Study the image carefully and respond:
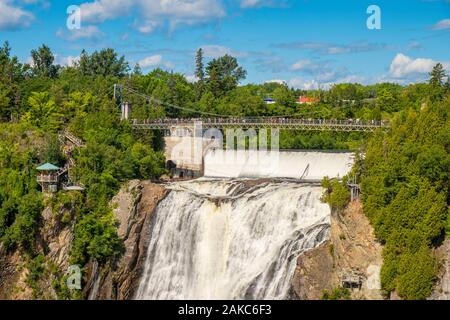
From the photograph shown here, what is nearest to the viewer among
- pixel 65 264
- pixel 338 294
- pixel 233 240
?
pixel 338 294

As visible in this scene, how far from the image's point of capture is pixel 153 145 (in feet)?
204

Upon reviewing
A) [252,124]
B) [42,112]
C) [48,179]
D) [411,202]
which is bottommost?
[411,202]

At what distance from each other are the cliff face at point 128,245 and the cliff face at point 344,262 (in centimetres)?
1077

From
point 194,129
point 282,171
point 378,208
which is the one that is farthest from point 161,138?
point 378,208

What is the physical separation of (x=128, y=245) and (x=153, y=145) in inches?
751

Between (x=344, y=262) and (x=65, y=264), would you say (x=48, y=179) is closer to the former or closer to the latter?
(x=65, y=264)

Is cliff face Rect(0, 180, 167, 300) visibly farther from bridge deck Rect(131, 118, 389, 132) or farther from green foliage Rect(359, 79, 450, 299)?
bridge deck Rect(131, 118, 389, 132)

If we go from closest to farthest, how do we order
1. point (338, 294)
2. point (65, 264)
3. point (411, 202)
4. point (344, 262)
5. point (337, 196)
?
point (411, 202)
point (338, 294)
point (344, 262)
point (337, 196)
point (65, 264)

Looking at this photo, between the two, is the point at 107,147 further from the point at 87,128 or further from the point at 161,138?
the point at 161,138

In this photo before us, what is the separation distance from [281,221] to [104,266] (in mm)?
11073

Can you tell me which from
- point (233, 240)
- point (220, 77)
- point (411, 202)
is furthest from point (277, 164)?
point (220, 77)

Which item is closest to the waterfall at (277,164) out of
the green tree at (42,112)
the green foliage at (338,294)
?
the green tree at (42,112)

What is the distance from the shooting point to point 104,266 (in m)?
43.8

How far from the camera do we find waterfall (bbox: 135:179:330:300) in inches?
1548
